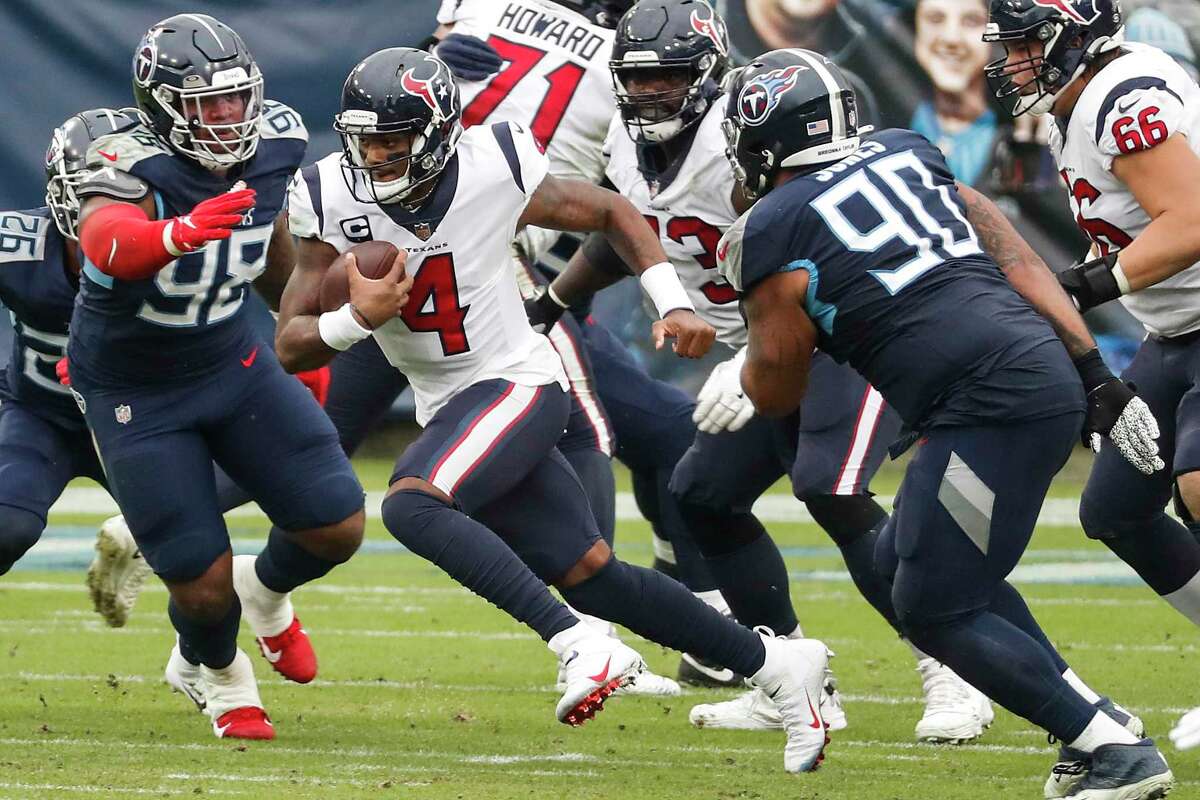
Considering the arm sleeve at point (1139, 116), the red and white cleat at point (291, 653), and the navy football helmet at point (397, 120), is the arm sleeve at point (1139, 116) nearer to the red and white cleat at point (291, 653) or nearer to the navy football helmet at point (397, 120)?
the navy football helmet at point (397, 120)

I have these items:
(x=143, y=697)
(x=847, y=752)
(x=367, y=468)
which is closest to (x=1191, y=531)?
(x=847, y=752)

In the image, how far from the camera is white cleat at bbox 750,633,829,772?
393 cm

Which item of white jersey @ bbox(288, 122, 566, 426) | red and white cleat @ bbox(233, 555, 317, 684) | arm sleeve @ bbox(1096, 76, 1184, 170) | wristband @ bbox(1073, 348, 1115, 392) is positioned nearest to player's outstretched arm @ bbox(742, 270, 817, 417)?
wristband @ bbox(1073, 348, 1115, 392)

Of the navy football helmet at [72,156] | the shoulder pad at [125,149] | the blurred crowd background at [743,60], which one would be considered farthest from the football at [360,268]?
the blurred crowd background at [743,60]

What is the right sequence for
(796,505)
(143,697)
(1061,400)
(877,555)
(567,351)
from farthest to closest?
(796,505) < (567,351) < (143,697) < (877,555) < (1061,400)

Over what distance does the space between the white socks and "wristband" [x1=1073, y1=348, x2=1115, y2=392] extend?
658 millimetres

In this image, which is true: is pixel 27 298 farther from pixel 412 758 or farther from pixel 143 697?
pixel 412 758

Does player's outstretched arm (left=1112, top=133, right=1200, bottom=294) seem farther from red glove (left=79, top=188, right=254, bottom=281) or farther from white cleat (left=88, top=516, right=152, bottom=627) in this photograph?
white cleat (left=88, top=516, right=152, bottom=627)

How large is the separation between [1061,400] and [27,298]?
2.59m

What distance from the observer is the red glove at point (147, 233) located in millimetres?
3842

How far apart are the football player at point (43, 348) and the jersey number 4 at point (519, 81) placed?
4.85ft

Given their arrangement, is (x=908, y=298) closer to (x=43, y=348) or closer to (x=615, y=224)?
(x=615, y=224)

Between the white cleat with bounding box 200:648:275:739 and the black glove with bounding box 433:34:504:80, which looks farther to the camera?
the black glove with bounding box 433:34:504:80

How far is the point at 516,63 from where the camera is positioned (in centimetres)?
577
